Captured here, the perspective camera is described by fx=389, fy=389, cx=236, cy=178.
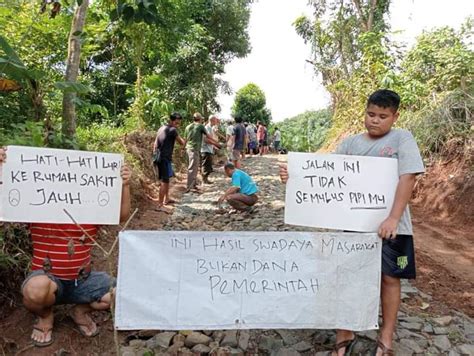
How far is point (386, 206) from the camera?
2.32 meters

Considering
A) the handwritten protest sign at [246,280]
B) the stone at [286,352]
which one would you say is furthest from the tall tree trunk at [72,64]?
the stone at [286,352]

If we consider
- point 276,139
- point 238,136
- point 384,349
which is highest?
point 276,139

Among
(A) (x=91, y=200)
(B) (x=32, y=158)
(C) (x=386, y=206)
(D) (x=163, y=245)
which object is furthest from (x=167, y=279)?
(C) (x=386, y=206)

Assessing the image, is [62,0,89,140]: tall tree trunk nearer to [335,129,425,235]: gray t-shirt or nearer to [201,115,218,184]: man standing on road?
[335,129,425,235]: gray t-shirt

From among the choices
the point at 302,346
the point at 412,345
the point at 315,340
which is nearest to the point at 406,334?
the point at 412,345

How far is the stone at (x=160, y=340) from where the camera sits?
2748 mm

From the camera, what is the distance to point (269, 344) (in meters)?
2.78

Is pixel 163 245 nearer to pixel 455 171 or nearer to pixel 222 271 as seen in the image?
pixel 222 271

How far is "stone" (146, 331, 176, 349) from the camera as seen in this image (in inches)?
108

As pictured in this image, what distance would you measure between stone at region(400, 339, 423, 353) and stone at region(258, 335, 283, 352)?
2.87ft

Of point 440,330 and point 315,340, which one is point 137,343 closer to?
point 315,340

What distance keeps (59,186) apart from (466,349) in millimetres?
2947

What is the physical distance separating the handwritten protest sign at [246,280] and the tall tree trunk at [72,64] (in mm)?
3353

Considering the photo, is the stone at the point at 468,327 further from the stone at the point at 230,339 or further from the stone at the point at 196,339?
the stone at the point at 196,339
